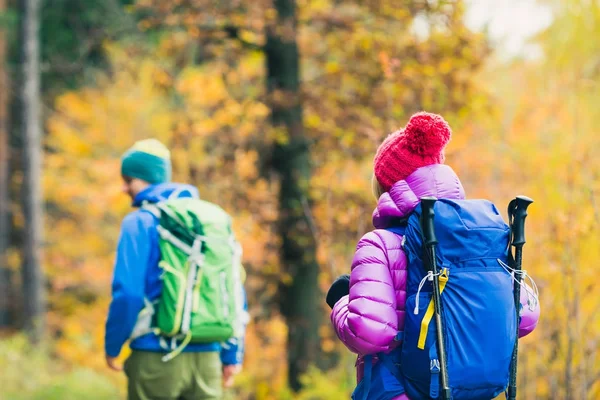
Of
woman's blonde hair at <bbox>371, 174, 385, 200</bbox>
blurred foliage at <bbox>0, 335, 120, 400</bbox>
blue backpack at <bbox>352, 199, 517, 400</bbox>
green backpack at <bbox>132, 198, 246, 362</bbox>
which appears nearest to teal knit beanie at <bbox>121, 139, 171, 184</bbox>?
green backpack at <bbox>132, 198, 246, 362</bbox>

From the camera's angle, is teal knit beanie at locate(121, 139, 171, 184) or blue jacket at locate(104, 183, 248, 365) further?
teal knit beanie at locate(121, 139, 171, 184)

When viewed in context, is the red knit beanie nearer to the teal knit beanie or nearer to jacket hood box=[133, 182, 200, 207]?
jacket hood box=[133, 182, 200, 207]

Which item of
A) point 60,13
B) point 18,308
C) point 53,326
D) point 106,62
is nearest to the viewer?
point 60,13

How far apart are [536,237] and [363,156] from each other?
240cm

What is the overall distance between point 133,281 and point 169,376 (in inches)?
21.9

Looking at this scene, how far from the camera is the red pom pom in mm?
2660

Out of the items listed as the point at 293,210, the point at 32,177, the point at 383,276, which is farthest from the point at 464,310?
the point at 32,177

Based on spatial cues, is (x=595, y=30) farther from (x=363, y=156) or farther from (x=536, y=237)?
(x=536, y=237)

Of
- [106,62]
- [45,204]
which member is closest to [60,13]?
[106,62]

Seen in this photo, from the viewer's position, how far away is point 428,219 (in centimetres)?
243

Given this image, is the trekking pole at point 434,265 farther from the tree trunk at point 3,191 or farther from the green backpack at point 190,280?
the tree trunk at point 3,191

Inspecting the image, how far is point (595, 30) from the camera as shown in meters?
13.1

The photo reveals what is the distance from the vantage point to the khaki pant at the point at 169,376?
396cm

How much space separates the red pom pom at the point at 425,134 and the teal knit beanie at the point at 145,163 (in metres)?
1.92
